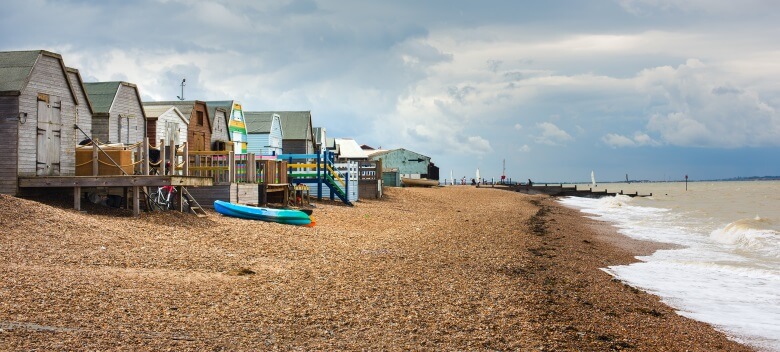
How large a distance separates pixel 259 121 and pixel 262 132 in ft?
4.02

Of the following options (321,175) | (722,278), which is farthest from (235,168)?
(722,278)

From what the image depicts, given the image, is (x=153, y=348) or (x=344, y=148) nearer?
(x=153, y=348)

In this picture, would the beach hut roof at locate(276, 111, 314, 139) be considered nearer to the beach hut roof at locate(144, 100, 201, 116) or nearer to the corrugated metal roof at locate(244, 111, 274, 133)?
the corrugated metal roof at locate(244, 111, 274, 133)

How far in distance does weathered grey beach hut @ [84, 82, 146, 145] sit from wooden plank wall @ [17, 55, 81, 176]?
5.83m

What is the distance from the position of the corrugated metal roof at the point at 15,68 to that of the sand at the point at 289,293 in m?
4.09

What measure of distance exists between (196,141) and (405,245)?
72.2 ft

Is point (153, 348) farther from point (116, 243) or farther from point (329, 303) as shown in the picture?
point (116, 243)

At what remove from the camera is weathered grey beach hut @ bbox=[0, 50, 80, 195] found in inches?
774

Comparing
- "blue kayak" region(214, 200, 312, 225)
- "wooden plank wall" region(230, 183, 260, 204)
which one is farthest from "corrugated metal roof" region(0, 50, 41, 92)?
"wooden plank wall" region(230, 183, 260, 204)

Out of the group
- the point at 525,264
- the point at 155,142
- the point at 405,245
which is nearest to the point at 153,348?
the point at 525,264

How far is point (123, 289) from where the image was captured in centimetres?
1073

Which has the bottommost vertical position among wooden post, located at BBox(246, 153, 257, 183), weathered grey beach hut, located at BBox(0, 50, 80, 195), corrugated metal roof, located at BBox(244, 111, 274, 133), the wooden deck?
the wooden deck

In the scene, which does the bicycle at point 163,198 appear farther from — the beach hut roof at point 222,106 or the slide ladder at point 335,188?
the beach hut roof at point 222,106

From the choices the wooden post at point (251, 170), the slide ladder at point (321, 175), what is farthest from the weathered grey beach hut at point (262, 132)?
the wooden post at point (251, 170)
